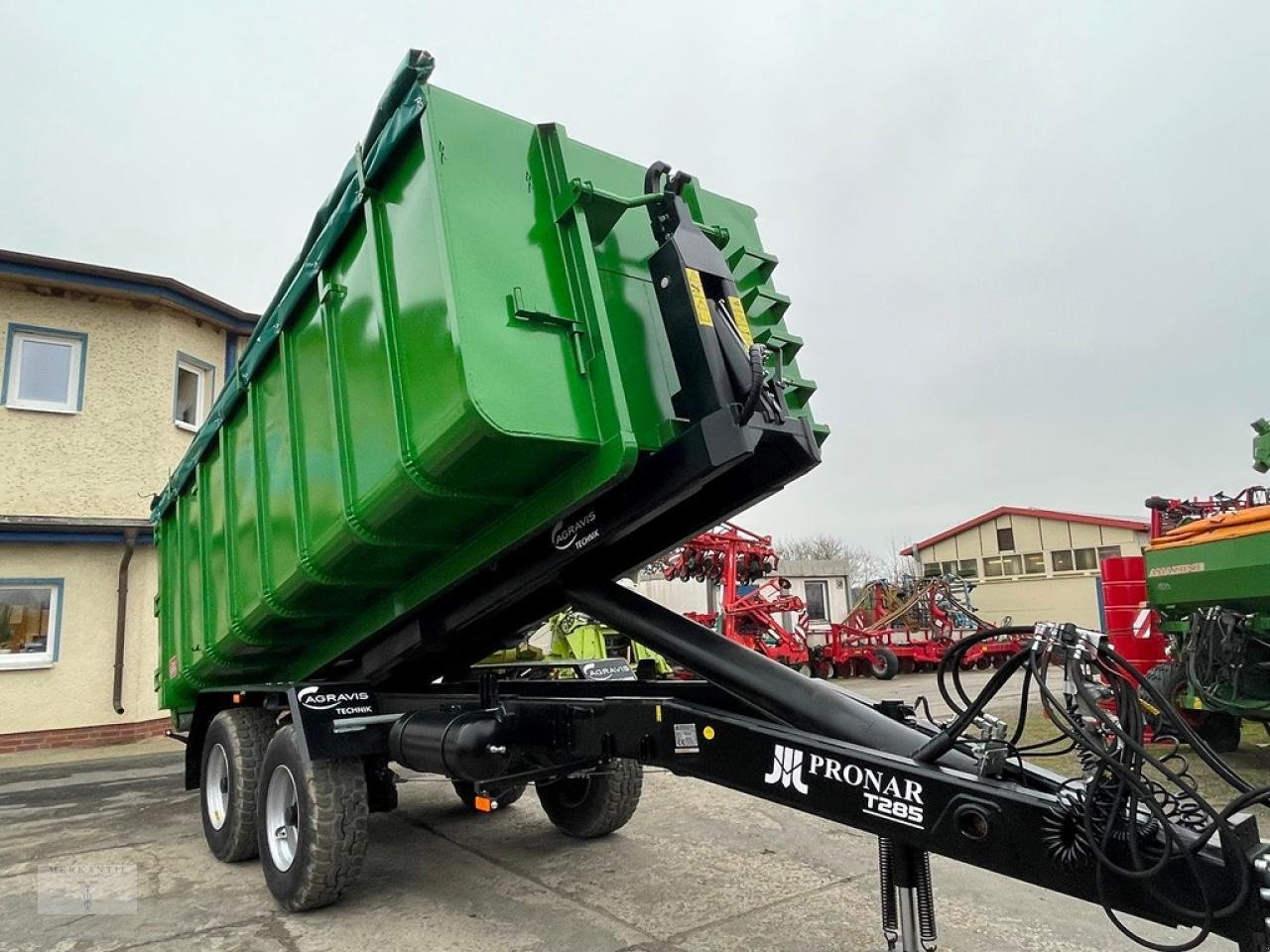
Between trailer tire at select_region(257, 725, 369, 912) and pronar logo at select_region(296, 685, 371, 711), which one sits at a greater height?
pronar logo at select_region(296, 685, 371, 711)

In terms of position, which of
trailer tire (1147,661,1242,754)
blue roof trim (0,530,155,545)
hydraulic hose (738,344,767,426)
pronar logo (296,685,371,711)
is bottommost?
trailer tire (1147,661,1242,754)

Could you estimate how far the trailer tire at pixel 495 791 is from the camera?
15.1 ft

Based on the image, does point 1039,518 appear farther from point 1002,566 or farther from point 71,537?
point 71,537

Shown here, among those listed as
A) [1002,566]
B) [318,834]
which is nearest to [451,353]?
[318,834]

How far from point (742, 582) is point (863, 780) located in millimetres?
15732

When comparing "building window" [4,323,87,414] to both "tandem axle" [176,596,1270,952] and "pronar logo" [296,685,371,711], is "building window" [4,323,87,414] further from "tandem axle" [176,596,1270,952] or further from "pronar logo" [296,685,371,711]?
"pronar logo" [296,685,371,711]

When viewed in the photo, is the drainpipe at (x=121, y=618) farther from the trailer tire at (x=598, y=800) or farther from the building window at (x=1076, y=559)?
the building window at (x=1076, y=559)

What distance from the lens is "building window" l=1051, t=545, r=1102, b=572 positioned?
1266 inches

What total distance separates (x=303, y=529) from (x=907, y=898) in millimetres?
3180

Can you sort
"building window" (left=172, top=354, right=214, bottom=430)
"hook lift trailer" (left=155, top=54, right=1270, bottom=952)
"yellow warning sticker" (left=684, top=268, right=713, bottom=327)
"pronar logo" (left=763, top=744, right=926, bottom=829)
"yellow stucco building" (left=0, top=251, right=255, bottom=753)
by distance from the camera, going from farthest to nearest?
"building window" (left=172, top=354, right=214, bottom=430), "yellow stucco building" (left=0, top=251, right=255, bottom=753), "yellow warning sticker" (left=684, top=268, right=713, bottom=327), "pronar logo" (left=763, top=744, right=926, bottom=829), "hook lift trailer" (left=155, top=54, right=1270, bottom=952)

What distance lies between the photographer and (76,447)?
12305 millimetres

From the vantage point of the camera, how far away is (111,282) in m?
12.5

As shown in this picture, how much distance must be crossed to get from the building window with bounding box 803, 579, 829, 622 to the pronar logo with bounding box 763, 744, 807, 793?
2577 centimetres

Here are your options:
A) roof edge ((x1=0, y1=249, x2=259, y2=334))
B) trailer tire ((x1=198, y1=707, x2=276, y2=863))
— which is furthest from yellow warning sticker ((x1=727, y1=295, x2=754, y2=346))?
roof edge ((x1=0, y1=249, x2=259, y2=334))
